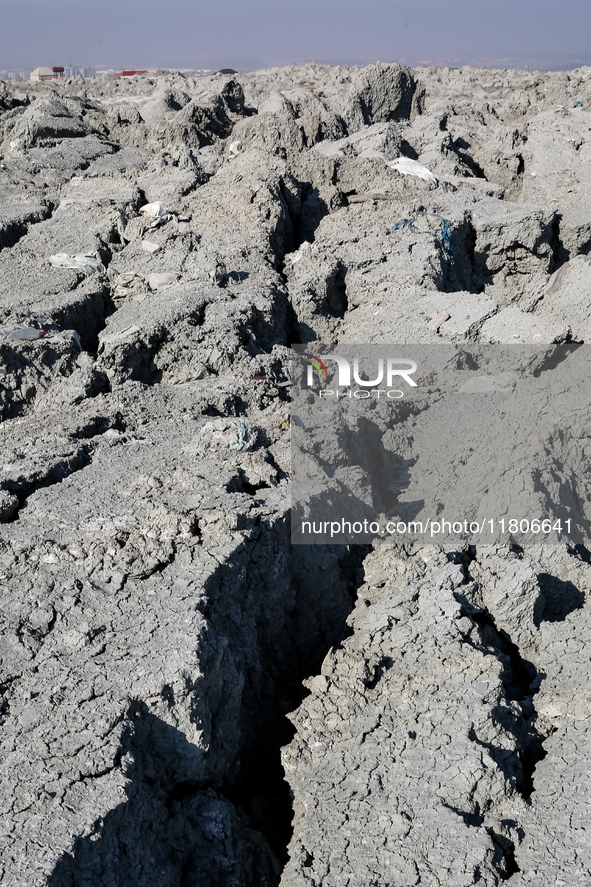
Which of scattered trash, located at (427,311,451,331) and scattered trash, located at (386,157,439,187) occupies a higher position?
scattered trash, located at (386,157,439,187)

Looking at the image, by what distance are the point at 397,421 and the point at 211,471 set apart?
161cm

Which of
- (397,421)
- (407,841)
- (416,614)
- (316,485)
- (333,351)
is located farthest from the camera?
(333,351)

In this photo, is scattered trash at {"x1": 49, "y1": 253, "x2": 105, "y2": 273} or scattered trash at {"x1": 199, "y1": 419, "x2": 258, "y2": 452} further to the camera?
scattered trash at {"x1": 49, "y1": 253, "x2": 105, "y2": 273}

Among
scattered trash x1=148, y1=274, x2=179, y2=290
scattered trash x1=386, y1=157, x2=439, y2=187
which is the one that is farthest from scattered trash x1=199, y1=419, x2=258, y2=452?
scattered trash x1=386, y1=157, x2=439, y2=187

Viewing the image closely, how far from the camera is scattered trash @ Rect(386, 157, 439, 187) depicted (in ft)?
28.1

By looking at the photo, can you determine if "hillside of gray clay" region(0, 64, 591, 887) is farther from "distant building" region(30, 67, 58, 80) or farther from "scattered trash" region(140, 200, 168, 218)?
"distant building" region(30, 67, 58, 80)

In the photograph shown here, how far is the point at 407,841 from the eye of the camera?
8.16 feet

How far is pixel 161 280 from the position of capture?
21.2 feet

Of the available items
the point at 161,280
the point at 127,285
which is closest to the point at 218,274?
the point at 161,280

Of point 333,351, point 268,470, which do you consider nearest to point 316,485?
point 268,470

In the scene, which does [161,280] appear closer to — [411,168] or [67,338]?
[67,338]

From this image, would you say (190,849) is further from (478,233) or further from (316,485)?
(478,233)

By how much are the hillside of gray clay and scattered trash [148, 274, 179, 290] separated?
0.10ft

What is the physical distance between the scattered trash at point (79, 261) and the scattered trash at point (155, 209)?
948 millimetres
